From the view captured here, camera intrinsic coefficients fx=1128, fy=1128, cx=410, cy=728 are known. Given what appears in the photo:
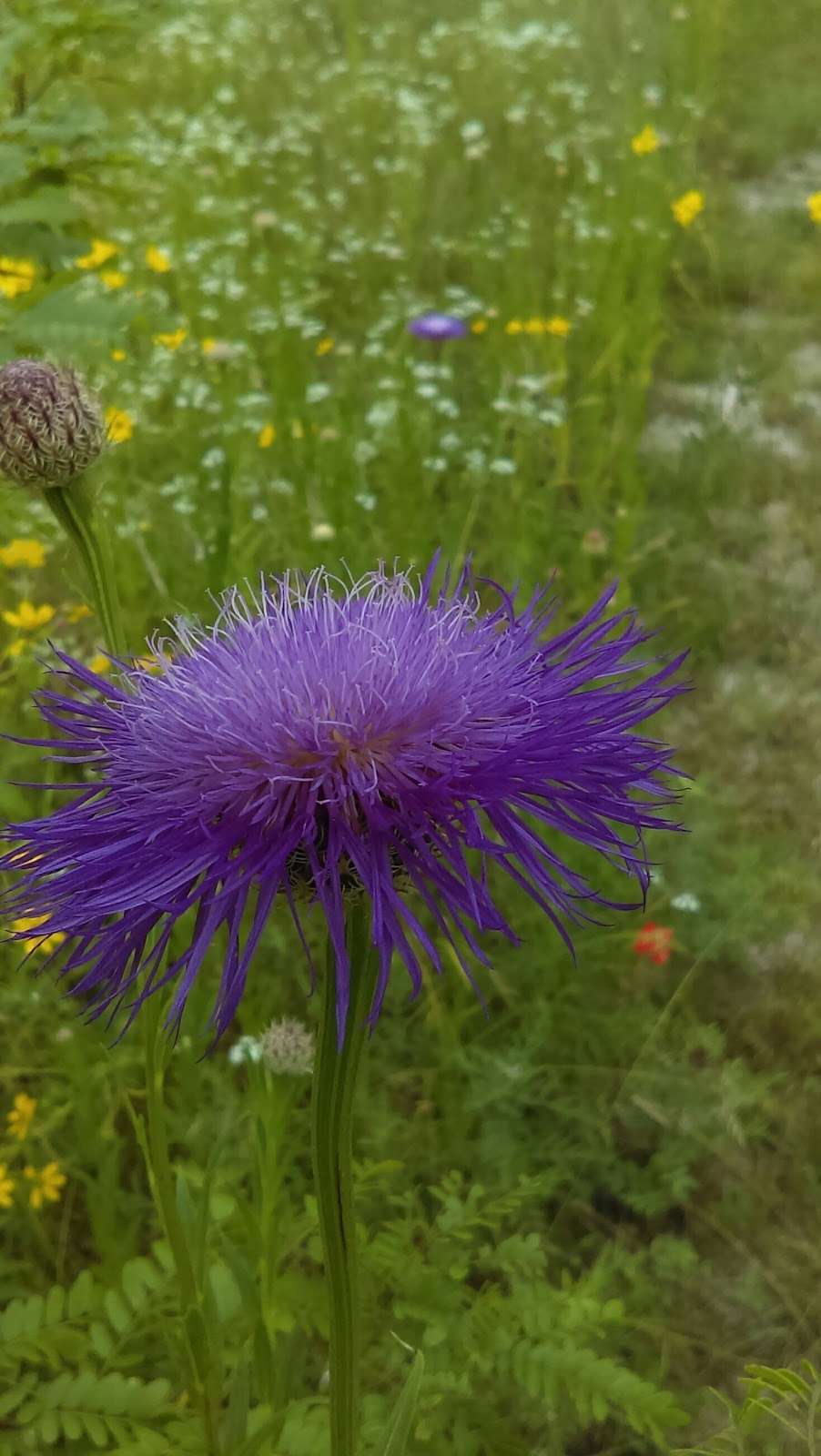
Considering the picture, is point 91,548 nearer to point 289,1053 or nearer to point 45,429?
point 45,429

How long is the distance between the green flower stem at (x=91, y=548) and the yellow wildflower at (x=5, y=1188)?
72 centimetres

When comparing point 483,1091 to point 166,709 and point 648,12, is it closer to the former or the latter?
point 166,709

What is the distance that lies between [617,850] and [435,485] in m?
1.87

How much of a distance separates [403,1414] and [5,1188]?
Result: 32.5 inches

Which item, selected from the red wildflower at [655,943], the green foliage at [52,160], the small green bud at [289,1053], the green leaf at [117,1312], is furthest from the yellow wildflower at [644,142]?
the green leaf at [117,1312]

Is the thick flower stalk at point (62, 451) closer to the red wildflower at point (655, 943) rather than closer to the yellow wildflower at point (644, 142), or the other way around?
the red wildflower at point (655, 943)

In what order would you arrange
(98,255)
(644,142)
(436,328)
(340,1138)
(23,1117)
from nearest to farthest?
1. (340,1138)
2. (23,1117)
3. (98,255)
4. (436,328)
5. (644,142)

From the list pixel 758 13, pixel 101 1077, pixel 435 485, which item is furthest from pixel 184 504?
pixel 758 13

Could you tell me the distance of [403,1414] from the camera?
73 centimetres

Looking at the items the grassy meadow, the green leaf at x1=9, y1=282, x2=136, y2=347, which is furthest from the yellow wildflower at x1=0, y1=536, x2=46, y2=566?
the green leaf at x1=9, y1=282, x2=136, y2=347

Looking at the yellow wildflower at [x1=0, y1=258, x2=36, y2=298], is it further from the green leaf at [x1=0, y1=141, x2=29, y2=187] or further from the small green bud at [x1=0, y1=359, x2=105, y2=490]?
the small green bud at [x1=0, y1=359, x2=105, y2=490]

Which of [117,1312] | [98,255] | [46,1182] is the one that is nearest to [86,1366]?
[117,1312]

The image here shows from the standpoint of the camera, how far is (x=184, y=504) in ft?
7.70

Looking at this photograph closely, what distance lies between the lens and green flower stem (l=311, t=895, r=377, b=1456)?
0.71m
